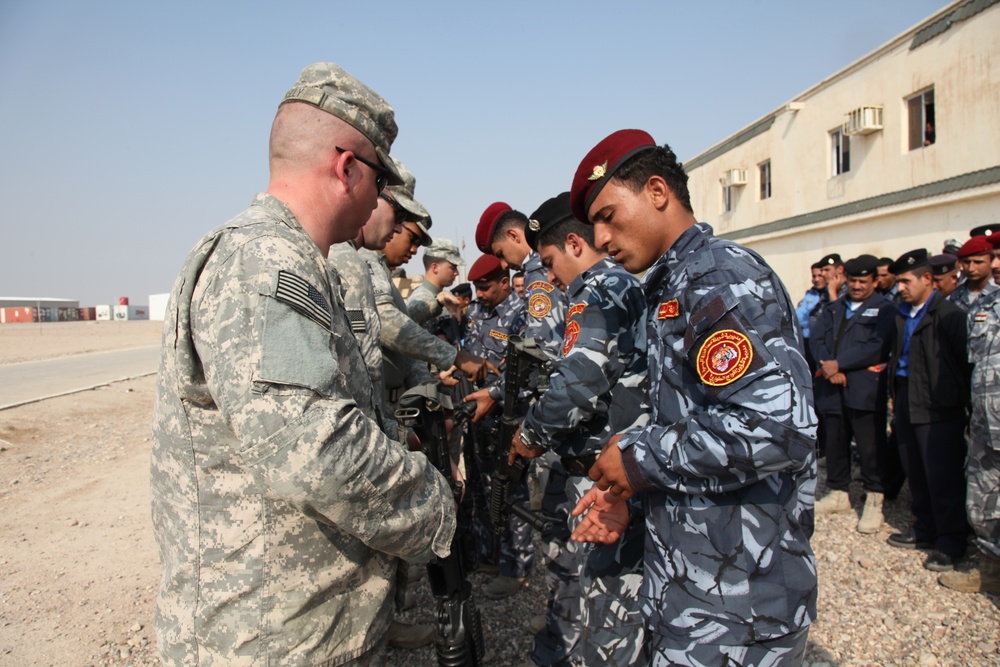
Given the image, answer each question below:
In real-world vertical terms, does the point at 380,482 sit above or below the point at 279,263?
below

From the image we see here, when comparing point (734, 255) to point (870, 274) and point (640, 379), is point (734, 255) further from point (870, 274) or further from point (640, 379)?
point (870, 274)

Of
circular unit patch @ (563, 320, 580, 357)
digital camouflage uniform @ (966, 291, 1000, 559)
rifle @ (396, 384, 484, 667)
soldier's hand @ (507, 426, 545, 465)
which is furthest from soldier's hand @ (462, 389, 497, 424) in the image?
digital camouflage uniform @ (966, 291, 1000, 559)

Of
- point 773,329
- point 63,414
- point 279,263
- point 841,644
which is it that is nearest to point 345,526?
point 279,263

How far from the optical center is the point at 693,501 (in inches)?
66.7

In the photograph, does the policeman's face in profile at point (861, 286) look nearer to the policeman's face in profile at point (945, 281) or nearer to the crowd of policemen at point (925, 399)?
the crowd of policemen at point (925, 399)

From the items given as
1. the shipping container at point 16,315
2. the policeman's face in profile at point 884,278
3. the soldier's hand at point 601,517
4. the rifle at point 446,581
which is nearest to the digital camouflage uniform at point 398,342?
the rifle at point 446,581

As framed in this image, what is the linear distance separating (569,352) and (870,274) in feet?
14.3

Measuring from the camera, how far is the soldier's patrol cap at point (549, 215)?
10.1 ft

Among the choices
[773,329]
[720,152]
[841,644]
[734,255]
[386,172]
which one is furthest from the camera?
[720,152]

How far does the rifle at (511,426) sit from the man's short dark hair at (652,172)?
1.01 meters

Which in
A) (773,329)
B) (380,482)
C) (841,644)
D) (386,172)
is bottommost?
(841,644)

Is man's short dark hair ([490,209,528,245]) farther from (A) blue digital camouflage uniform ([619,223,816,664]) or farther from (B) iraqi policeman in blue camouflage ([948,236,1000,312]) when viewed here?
(B) iraqi policeman in blue camouflage ([948,236,1000,312])

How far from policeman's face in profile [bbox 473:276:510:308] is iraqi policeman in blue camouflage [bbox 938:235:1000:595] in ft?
11.3

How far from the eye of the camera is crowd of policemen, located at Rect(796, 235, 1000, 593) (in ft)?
13.1
